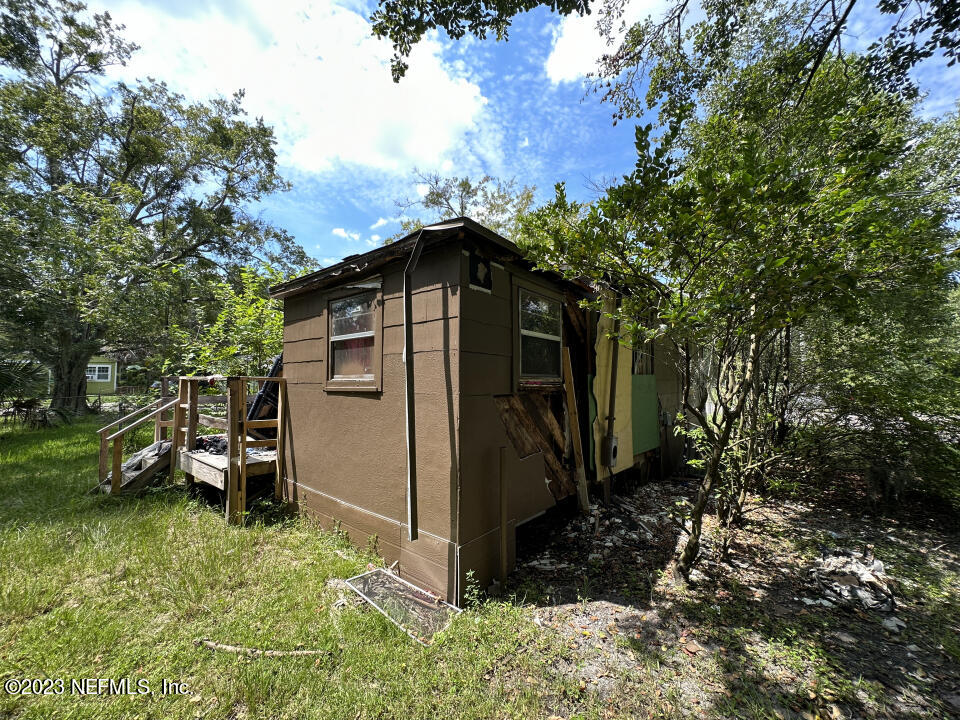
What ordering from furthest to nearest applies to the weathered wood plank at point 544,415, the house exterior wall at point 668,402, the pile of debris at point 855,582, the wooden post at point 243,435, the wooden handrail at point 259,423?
the house exterior wall at point 668,402, the wooden handrail at point 259,423, the wooden post at point 243,435, the weathered wood plank at point 544,415, the pile of debris at point 855,582

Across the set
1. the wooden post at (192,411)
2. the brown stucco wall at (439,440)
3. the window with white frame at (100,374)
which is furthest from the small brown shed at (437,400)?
the window with white frame at (100,374)

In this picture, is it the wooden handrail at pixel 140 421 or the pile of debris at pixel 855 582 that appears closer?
the pile of debris at pixel 855 582

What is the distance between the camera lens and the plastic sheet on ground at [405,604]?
2.87 metres

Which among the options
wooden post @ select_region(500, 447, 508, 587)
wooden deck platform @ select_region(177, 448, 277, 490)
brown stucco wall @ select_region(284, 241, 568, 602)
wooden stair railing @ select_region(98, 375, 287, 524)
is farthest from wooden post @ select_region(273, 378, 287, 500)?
wooden post @ select_region(500, 447, 508, 587)

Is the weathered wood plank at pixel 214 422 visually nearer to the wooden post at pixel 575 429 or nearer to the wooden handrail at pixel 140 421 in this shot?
the wooden handrail at pixel 140 421

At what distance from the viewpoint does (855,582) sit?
343cm

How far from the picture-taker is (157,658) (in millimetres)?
2576

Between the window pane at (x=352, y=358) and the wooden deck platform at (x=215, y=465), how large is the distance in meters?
2.04

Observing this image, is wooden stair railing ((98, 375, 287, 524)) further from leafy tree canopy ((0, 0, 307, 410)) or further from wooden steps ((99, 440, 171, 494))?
leafy tree canopy ((0, 0, 307, 410))

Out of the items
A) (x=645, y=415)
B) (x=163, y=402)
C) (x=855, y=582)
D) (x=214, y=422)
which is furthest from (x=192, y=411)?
(x=855, y=582)

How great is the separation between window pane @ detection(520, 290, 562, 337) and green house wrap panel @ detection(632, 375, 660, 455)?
2.72 metres

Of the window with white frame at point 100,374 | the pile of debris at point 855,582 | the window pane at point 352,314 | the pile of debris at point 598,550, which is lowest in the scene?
the pile of debris at point 598,550

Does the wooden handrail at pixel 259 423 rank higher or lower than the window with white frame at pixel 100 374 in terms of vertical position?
lower

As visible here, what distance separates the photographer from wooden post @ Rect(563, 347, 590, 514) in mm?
4824
